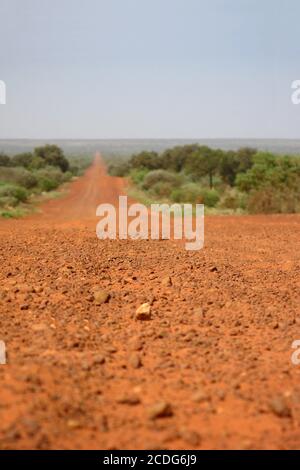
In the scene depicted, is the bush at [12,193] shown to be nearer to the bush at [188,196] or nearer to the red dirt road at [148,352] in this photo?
the bush at [188,196]

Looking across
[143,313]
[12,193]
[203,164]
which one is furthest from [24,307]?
[203,164]

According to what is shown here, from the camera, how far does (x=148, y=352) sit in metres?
3.98

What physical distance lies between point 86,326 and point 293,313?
1.75m

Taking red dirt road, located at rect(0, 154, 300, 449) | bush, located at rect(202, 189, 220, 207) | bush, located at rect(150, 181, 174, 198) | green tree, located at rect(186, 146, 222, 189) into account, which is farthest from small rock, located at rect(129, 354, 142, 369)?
green tree, located at rect(186, 146, 222, 189)

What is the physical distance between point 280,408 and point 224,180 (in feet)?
121

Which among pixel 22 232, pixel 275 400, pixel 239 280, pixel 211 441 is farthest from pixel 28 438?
pixel 22 232

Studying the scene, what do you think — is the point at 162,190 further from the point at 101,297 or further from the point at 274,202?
the point at 101,297

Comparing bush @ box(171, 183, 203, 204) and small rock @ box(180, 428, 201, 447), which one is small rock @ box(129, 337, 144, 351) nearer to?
small rock @ box(180, 428, 201, 447)

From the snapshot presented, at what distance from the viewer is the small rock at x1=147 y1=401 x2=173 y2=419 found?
3062 mm

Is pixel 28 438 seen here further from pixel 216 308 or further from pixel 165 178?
pixel 165 178

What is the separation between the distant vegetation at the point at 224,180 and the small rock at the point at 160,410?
513 inches

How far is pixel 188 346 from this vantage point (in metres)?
4.10

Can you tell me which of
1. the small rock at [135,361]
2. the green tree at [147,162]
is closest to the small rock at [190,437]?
the small rock at [135,361]
